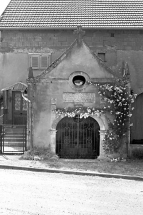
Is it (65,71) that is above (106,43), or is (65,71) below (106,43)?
below

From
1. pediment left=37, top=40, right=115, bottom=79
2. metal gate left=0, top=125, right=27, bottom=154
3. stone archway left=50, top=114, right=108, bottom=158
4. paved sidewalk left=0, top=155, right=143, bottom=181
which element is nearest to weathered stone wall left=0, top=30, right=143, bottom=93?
metal gate left=0, top=125, right=27, bottom=154

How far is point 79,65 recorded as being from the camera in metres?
15.6

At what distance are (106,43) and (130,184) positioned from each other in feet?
37.8

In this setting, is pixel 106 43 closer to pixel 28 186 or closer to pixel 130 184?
pixel 130 184

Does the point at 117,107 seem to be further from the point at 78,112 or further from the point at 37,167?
the point at 37,167

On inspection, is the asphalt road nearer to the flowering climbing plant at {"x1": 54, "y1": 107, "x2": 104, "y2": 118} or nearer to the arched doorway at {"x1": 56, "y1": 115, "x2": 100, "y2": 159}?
the arched doorway at {"x1": 56, "y1": 115, "x2": 100, "y2": 159}

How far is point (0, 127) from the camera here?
640 inches

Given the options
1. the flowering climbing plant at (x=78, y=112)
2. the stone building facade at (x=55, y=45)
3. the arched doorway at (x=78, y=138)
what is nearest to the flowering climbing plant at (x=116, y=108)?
the flowering climbing plant at (x=78, y=112)

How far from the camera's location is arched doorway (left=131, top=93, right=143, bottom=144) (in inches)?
806

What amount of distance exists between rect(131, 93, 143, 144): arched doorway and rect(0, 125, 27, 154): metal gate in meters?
7.06

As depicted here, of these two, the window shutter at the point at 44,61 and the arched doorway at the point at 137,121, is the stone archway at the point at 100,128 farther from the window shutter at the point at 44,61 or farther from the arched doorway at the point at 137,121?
the window shutter at the point at 44,61

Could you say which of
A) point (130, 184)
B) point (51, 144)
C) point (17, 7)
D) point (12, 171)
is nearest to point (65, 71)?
point (51, 144)

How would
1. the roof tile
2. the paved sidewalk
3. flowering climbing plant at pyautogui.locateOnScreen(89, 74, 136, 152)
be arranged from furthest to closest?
the roof tile → flowering climbing plant at pyautogui.locateOnScreen(89, 74, 136, 152) → the paved sidewalk

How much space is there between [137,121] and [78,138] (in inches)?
252
